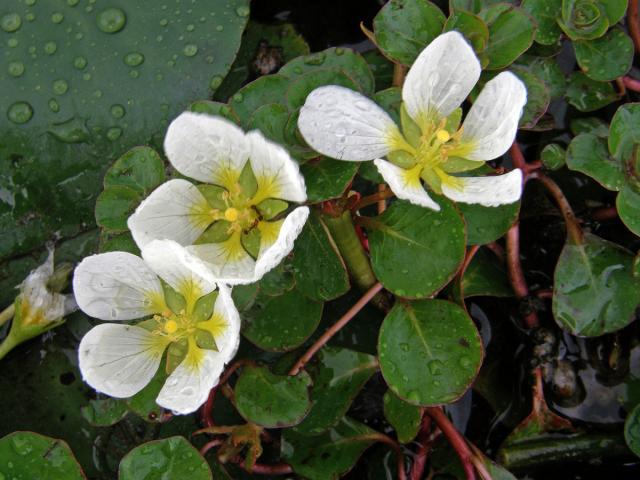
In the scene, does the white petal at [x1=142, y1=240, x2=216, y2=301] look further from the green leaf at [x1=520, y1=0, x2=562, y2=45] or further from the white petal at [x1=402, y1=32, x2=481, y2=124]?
the green leaf at [x1=520, y1=0, x2=562, y2=45]

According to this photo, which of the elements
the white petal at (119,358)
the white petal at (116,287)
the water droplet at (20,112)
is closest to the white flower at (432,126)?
the white petal at (116,287)

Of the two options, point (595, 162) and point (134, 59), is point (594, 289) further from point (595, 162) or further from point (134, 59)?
point (134, 59)

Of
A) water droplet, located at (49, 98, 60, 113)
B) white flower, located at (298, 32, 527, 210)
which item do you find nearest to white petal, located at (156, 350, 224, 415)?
white flower, located at (298, 32, 527, 210)

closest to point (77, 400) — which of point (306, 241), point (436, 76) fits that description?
point (306, 241)

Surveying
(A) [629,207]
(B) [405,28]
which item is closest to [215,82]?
(B) [405,28]

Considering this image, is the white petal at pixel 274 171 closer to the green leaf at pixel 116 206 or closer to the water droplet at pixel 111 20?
the green leaf at pixel 116 206

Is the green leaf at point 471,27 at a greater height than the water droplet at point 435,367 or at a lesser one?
greater
